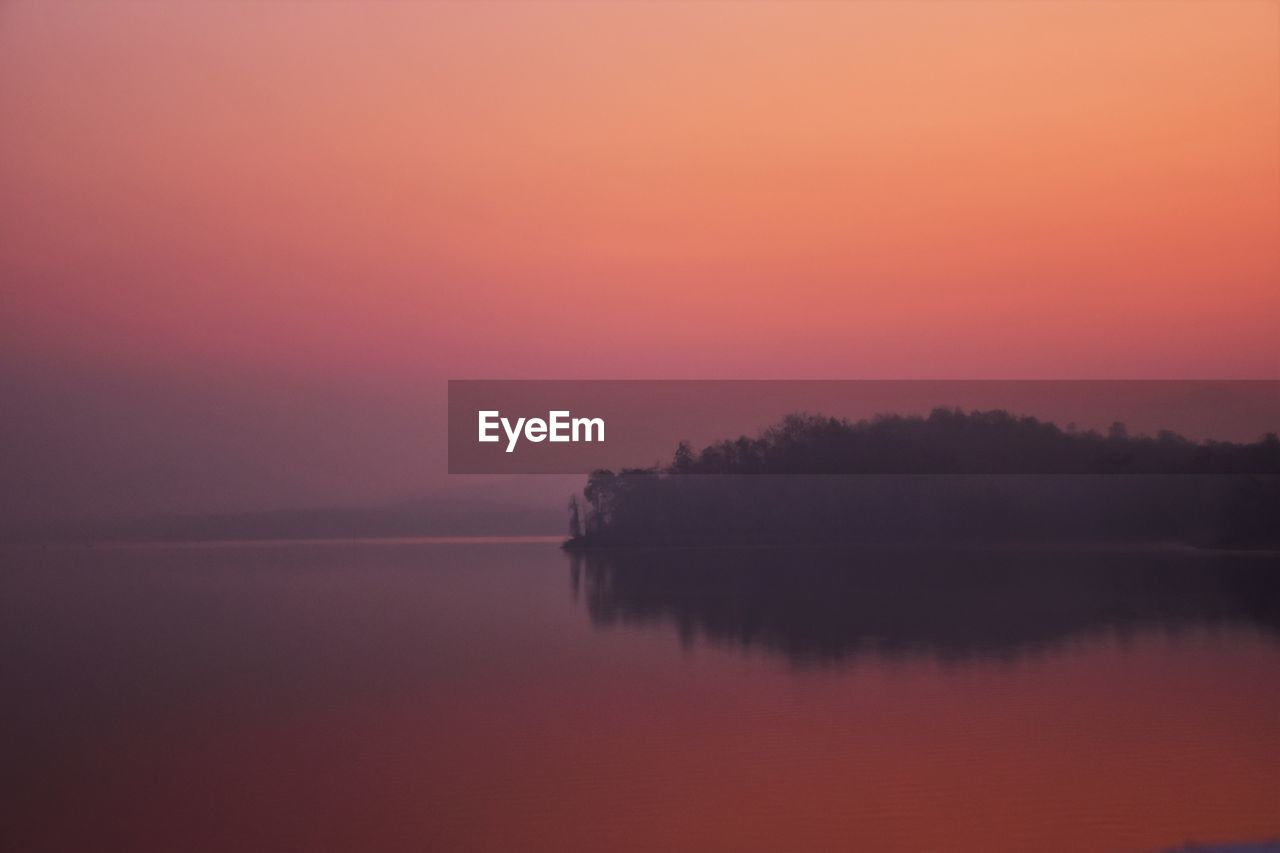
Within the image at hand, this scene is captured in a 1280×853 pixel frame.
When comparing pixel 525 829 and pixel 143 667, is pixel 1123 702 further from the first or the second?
pixel 143 667

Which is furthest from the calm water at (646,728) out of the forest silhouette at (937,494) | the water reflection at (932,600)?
the forest silhouette at (937,494)

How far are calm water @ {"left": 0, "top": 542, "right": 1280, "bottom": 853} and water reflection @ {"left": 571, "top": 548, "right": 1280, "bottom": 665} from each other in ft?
0.63

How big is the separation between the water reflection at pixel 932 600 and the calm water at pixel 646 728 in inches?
7.5

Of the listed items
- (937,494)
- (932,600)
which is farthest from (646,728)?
(937,494)

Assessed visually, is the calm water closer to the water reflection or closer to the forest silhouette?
the water reflection

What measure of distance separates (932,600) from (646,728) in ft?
49.1

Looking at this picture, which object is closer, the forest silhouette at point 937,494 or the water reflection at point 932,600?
the water reflection at point 932,600

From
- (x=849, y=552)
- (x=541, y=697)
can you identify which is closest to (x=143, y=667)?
(x=541, y=697)

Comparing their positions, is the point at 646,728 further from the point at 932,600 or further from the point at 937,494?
the point at 937,494

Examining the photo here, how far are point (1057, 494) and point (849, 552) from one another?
28.8ft

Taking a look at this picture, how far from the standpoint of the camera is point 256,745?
10164 mm

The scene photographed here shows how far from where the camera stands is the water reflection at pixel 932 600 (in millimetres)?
17891

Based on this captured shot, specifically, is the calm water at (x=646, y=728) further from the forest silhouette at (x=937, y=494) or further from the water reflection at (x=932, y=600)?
the forest silhouette at (x=937, y=494)

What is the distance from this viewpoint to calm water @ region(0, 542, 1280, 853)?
759 cm
